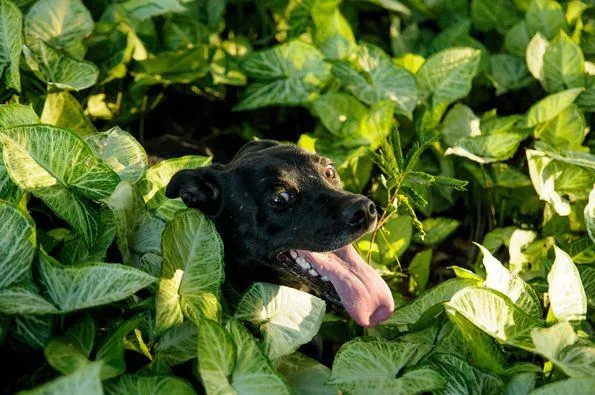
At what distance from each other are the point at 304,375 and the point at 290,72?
1864 millimetres

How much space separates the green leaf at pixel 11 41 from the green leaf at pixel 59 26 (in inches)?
13.9

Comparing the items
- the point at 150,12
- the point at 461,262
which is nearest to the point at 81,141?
the point at 150,12

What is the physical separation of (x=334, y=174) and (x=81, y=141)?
0.96 meters

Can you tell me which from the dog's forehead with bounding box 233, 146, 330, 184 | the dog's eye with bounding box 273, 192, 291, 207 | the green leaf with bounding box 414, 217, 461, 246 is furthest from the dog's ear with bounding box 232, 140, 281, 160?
the green leaf with bounding box 414, 217, 461, 246

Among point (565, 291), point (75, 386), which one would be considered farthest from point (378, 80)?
point (75, 386)

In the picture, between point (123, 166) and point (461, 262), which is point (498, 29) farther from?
point (123, 166)

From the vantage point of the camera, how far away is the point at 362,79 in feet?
11.8

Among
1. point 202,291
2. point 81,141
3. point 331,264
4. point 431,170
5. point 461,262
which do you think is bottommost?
point 461,262

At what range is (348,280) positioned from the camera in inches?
103

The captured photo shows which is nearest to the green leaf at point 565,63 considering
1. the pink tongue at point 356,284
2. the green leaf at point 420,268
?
the green leaf at point 420,268

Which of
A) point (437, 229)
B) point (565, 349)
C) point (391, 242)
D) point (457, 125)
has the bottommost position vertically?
point (437, 229)

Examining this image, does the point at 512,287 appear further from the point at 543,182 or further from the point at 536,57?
the point at 536,57

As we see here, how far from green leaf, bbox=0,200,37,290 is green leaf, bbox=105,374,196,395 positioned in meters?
0.38

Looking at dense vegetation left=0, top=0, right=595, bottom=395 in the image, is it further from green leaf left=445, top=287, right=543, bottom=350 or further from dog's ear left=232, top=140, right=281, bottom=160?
dog's ear left=232, top=140, right=281, bottom=160
